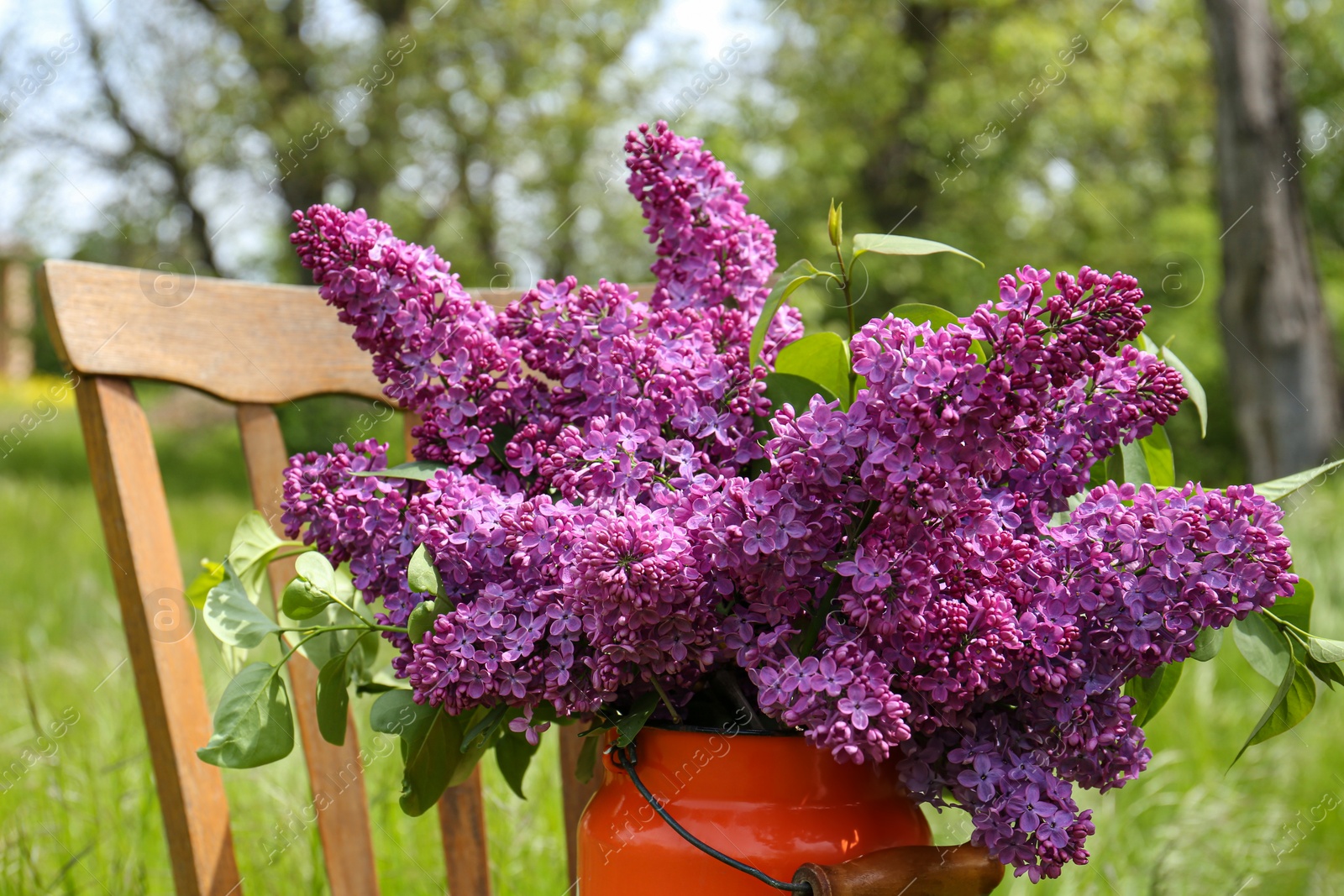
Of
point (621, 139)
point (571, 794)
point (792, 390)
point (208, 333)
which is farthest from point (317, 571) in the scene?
point (621, 139)

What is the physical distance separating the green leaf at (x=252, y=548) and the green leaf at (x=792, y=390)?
1.30 feet

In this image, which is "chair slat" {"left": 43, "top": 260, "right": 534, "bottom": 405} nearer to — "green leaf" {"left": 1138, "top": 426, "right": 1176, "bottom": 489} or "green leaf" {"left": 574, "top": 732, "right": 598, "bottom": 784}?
"green leaf" {"left": 574, "top": 732, "right": 598, "bottom": 784}

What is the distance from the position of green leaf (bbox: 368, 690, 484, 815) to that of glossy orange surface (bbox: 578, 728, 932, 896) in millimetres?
131

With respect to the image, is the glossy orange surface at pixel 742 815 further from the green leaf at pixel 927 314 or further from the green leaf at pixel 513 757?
the green leaf at pixel 927 314

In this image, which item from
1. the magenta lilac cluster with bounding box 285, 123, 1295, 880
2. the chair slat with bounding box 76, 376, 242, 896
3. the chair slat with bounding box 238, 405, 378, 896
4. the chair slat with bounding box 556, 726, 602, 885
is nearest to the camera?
the magenta lilac cluster with bounding box 285, 123, 1295, 880

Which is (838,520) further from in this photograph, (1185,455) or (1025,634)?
(1185,455)

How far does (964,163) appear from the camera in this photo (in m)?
7.56

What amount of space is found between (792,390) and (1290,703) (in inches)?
15.7

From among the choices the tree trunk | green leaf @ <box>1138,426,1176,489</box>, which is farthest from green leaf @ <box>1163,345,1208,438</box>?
the tree trunk

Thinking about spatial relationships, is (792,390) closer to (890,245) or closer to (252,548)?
(890,245)

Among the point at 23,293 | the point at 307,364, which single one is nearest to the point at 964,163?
the point at 307,364

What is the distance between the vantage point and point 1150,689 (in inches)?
29.5

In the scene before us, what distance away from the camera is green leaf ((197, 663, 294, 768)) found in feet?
2.38

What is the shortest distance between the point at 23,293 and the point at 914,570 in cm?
1837
